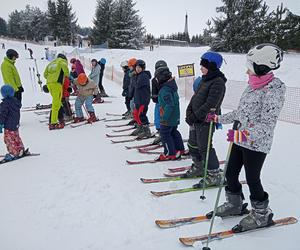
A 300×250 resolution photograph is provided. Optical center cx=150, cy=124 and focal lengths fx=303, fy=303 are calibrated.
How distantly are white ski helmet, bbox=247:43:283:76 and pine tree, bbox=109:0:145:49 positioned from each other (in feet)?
120

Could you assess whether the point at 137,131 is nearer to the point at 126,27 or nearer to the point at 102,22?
the point at 126,27

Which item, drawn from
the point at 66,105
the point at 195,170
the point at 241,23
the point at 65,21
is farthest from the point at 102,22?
the point at 195,170

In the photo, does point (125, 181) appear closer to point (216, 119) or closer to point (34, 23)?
point (216, 119)

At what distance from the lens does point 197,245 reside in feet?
9.94

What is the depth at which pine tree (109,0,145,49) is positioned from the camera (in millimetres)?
37125

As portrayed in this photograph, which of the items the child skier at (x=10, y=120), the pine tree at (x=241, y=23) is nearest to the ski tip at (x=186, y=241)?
the child skier at (x=10, y=120)

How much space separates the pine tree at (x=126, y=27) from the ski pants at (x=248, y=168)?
3644 cm

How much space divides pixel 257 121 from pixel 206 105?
1.08m

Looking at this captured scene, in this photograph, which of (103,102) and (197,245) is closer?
(197,245)

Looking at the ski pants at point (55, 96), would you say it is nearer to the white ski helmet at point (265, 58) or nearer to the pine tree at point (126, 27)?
the white ski helmet at point (265, 58)

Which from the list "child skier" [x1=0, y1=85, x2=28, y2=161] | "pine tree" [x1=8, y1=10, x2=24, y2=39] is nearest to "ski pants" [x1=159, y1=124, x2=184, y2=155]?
"child skier" [x1=0, y1=85, x2=28, y2=161]

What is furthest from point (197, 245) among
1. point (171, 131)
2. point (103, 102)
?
point (103, 102)

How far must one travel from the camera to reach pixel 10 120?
18.2 feet

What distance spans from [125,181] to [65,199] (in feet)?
3.24
